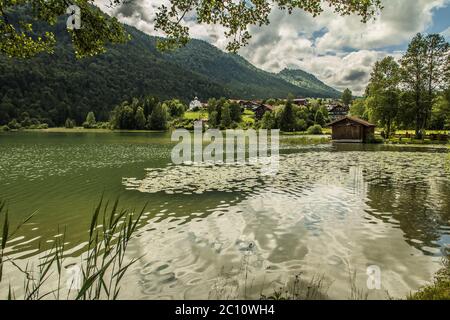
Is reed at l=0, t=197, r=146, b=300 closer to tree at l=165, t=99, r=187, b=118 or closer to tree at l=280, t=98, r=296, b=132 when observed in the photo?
tree at l=280, t=98, r=296, b=132

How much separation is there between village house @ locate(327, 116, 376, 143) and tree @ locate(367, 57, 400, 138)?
3.28 m

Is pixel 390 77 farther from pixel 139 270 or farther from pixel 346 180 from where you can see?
pixel 139 270

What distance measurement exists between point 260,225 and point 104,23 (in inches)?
363

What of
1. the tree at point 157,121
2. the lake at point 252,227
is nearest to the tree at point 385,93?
the lake at point 252,227

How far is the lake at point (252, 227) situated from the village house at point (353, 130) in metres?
43.9

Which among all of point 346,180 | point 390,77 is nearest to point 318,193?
point 346,180

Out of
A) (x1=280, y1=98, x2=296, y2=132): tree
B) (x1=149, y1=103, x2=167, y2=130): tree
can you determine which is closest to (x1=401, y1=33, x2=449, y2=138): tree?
(x1=280, y1=98, x2=296, y2=132): tree

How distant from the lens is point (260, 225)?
42.3 ft

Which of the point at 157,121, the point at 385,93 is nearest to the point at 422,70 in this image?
the point at 385,93

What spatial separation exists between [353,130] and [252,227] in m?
62.8

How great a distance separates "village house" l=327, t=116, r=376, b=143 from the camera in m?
67.1

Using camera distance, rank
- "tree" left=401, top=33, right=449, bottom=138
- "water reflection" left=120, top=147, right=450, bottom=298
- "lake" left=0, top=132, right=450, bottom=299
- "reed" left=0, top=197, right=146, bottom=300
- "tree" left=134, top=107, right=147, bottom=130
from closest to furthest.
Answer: "reed" left=0, top=197, right=146, bottom=300
"lake" left=0, top=132, right=450, bottom=299
"water reflection" left=120, top=147, right=450, bottom=298
"tree" left=401, top=33, right=449, bottom=138
"tree" left=134, top=107, right=147, bottom=130

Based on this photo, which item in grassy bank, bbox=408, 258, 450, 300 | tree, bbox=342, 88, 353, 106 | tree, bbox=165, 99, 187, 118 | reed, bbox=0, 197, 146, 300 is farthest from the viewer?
tree, bbox=342, 88, 353, 106

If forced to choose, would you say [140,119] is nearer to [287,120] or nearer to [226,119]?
[226,119]
